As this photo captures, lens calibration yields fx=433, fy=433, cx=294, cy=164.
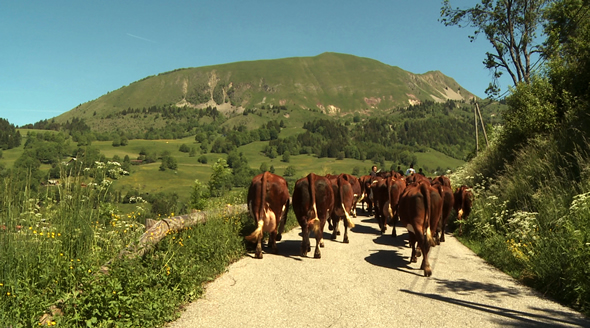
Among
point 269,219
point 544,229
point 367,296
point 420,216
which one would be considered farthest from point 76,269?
point 544,229

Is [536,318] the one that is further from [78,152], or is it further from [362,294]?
[78,152]

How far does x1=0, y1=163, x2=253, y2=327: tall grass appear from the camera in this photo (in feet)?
15.6

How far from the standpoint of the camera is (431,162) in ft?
528

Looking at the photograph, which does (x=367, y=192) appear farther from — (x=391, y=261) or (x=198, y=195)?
(x=391, y=261)

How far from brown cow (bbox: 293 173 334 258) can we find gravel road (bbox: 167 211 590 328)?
0.59 metres

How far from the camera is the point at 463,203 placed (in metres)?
13.2

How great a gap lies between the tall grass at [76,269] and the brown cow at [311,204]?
2.97 m

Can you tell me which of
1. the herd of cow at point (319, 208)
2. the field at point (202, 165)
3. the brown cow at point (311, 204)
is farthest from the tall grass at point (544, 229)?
the field at point (202, 165)

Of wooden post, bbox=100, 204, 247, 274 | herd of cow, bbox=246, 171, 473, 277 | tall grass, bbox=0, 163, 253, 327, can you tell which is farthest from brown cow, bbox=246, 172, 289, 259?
tall grass, bbox=0, 163, 253, 327

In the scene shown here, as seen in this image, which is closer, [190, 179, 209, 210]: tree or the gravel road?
the gravel road

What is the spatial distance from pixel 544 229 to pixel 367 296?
4.40m

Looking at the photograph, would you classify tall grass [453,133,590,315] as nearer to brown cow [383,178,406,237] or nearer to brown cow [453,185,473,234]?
brown cow [453,185,473,234]

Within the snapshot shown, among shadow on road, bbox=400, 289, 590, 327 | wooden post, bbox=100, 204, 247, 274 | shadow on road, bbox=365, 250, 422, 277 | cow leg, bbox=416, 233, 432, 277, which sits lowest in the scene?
shadow on road, bbox=365, 250, 422, 277

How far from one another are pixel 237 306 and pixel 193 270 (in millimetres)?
948
